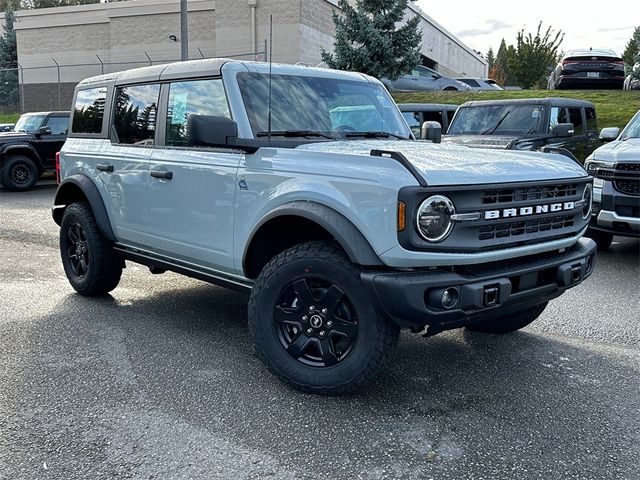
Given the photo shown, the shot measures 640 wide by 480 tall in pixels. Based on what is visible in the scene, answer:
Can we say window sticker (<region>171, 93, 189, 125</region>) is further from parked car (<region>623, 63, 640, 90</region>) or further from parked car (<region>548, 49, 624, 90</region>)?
parked car (<region>623, 63, 640, 90</region>)

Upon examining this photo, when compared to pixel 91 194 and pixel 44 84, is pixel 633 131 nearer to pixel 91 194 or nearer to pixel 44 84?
pixel 91 194

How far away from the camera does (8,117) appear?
114 feet

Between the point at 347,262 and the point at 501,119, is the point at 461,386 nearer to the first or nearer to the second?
the point at 347,262

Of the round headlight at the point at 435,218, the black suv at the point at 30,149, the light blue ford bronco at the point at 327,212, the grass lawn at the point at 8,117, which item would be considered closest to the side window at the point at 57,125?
the black suv at the point at 30,149

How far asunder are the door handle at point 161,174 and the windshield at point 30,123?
40.2 ft

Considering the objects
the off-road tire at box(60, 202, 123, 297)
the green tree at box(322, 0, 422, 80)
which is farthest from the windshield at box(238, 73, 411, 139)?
the green tree at box(322, 0, 422, 80)

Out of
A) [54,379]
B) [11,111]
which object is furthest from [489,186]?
[11,111]

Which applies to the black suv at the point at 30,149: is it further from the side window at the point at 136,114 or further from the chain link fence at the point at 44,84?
the chain link fence at the point at 44,84

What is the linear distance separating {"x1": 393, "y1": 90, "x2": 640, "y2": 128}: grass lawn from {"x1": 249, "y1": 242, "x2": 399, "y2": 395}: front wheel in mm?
14360

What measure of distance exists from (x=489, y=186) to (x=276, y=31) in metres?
26.7

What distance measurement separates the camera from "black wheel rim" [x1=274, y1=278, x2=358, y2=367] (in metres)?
3.54

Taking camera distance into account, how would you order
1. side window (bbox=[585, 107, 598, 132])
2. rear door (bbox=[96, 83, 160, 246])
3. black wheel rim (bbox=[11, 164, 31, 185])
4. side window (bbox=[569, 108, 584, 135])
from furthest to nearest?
black wheel rim (bbox=[11, 164, 31, 185]) → side window (bbox=[585, 107, 598, 132]) → side window (bbox=[569, 108, 584, 135]) → rear door (bbox=[96, 83, 160, 246])

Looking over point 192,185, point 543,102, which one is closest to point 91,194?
point 192,185

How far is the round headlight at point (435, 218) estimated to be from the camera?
321 centimetres
